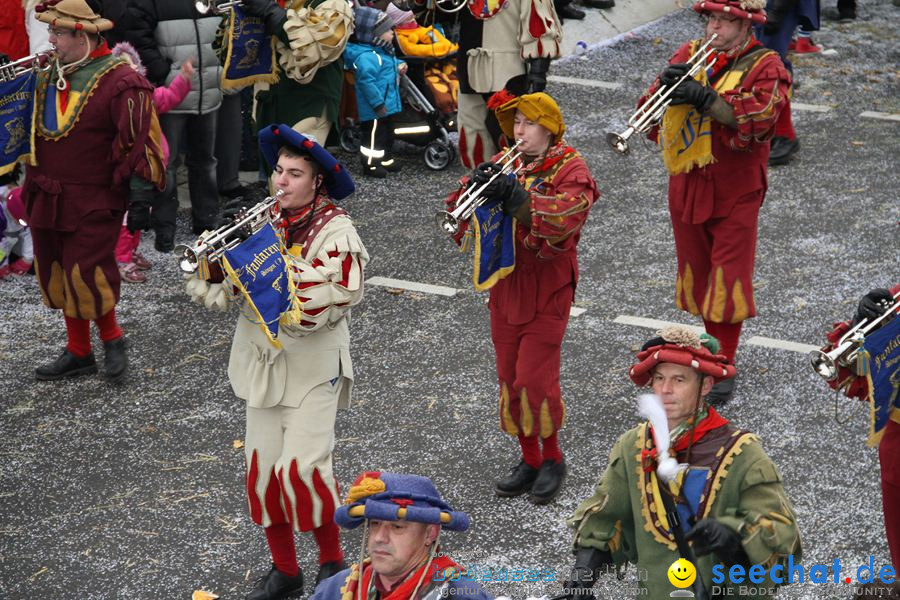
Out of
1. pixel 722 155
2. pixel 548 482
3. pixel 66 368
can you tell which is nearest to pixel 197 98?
pixel 66 368

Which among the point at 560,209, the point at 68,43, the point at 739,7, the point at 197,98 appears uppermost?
the point at 739,7

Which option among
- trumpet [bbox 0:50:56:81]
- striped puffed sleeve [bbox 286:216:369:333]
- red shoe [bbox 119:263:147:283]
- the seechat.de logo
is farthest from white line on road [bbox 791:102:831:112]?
the seechat.de logo

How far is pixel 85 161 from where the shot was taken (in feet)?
24.5

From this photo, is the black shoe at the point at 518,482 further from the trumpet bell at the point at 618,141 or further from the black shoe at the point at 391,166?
the black shoe at the point at 391,166

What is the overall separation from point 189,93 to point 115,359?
2371 millimetres

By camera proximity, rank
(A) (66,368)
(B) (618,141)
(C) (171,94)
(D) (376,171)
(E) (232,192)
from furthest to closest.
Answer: (D) (376,171) → (E) (232,192) → (C) (171,94) → (A) (66,368) → (B) (618,141)

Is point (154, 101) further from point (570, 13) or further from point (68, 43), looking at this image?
point (570, 13)

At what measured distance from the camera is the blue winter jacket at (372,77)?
414 inches

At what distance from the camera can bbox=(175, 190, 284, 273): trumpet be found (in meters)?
5.22

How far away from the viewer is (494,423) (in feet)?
23.8

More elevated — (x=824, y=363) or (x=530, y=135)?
(x=530, y=135)

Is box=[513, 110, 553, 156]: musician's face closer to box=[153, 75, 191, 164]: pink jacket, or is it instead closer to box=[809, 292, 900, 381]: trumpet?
box=[809, 292, 900, 381]: trumpet

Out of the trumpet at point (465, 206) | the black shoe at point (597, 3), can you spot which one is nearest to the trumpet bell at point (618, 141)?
the trumpet at point (465, 206)

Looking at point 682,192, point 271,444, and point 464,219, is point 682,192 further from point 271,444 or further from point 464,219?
point 271,444
